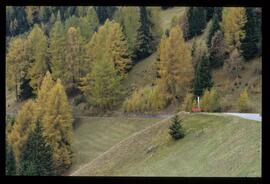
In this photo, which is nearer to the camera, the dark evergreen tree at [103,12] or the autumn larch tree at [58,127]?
the autumn larch tree at [58,127]

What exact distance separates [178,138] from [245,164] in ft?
23.5

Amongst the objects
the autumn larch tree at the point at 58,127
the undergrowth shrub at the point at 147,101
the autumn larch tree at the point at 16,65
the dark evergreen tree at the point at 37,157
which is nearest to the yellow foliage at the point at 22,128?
the dark evergreen tree at the point at 37,157

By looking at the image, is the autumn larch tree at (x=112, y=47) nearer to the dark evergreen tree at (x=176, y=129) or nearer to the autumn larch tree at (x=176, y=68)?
the autumn larch tree at (x=176, y=68)

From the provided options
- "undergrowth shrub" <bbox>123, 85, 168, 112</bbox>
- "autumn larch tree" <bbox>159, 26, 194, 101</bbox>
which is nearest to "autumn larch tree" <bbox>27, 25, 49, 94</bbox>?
"undergrowth shrub" <bbox>123, 85, 168, 112</bbox>

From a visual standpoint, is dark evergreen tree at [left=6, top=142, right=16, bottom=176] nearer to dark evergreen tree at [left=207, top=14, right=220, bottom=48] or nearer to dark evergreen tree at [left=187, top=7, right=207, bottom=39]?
dark evergreen tree at [left=207, top=14, right=220, bottom=48]

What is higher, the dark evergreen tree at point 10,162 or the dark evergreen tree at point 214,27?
the dark evergreen tree at point 214,27

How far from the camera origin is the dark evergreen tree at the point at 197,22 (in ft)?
172

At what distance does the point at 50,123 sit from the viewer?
39688mm

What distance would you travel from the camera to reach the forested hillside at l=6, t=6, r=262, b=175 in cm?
3922

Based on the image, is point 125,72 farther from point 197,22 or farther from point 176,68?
point 197,22

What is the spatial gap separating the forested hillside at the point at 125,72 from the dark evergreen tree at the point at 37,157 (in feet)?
0.25

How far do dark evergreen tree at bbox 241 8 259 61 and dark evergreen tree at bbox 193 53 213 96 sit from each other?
399 cm
